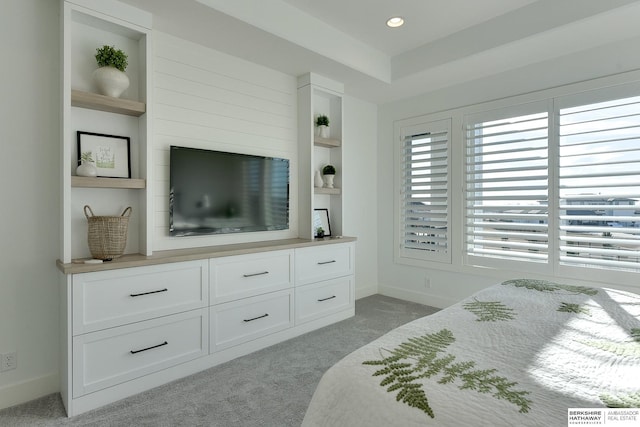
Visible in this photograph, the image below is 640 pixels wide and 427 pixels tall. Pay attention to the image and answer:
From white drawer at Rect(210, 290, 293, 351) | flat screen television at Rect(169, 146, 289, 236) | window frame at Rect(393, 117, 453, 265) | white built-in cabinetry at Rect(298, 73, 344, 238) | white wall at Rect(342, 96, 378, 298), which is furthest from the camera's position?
white wall at Rect(342, 96, 378, 298)

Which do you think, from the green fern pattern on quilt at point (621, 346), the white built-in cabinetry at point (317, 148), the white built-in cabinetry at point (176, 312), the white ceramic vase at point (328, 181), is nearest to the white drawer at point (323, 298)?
the white built-in cabinetry at point (176, 312)

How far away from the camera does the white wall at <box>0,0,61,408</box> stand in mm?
2127

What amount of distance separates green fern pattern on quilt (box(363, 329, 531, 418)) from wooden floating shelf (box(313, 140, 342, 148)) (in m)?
2.79

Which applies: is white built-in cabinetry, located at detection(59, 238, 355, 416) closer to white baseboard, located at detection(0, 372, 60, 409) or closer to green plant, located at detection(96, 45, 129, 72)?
white baseboard, located at detection(0, 372, 60, 409)

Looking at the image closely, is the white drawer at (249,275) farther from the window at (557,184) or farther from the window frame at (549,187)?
the window at (557,184)

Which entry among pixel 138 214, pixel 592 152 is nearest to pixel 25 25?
pixel 138 214

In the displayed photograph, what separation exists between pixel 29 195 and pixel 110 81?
0.90 metres

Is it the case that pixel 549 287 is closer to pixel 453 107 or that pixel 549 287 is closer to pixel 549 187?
pixel 549 187

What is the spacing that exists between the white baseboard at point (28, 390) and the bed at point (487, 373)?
2.11 meters

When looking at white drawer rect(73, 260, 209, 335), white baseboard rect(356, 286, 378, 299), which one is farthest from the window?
white drawer rect(73, 260, 209, 335)

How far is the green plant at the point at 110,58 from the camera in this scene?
7.54 ft

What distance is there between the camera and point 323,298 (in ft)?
11.4

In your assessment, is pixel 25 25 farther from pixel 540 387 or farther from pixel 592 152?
pixel 592 152

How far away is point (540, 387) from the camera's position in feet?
3.07
